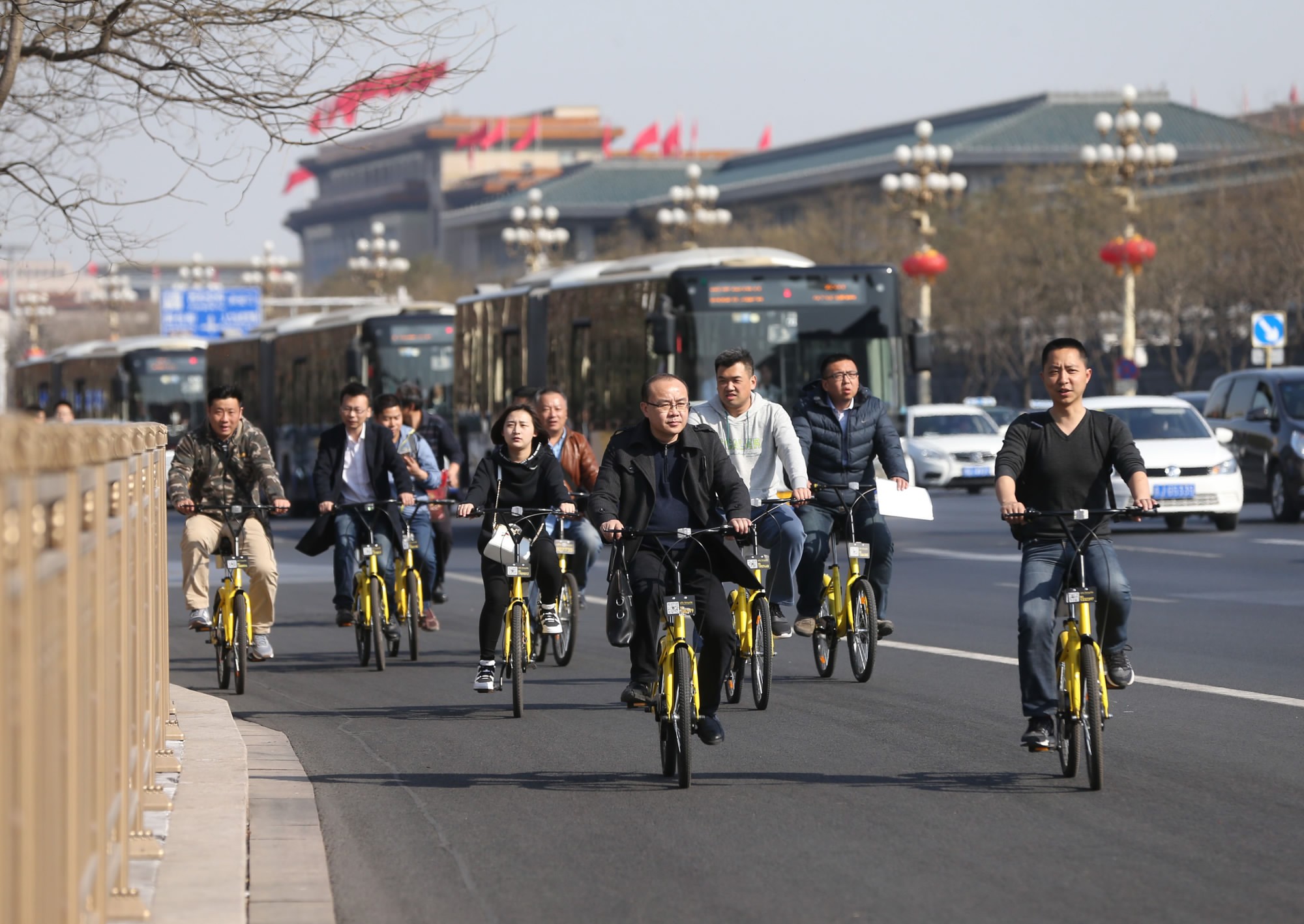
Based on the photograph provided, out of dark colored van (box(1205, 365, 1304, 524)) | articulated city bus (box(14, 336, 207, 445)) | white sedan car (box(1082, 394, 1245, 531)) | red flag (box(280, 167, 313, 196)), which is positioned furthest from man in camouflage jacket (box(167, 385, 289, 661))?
red flag (box(280, 167, 313, 196))

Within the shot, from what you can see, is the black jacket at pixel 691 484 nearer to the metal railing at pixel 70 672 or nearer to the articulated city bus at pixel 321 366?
the metal railing at pixel 70 672

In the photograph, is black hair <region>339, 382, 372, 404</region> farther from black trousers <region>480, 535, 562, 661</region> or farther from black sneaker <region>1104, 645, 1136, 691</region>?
black sneaker <region>1104, 645, 1136, 691</region>

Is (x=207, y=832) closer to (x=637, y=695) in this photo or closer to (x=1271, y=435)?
(x=637, y=695)

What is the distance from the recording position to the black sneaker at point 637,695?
8.61m

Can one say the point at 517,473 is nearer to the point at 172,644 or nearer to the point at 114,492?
the point at 172,644

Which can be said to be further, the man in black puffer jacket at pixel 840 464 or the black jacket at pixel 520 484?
the man in black puffer jacket at pixel 840 464

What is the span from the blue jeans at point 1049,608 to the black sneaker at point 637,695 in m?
1.43

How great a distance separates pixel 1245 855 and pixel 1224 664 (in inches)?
222

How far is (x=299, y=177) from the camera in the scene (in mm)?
190125

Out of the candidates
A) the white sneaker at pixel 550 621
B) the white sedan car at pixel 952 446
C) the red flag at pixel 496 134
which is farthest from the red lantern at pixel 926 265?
the red flag at pixel 496 134

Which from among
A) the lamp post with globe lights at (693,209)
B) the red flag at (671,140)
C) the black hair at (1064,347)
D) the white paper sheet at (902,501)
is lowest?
the white paper sheet at (902,501)

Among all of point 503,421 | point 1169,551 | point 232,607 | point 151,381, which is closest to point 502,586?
point 503,421

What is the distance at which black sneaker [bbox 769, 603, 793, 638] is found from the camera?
39.8 feet

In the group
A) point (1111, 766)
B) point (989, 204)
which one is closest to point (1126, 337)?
point (989, 204)
